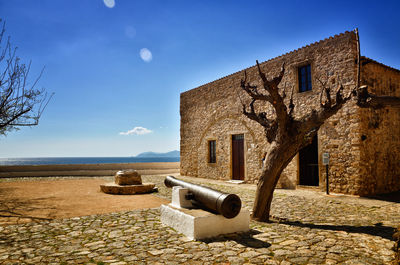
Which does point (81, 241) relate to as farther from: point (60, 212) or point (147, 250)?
point (60, 212)

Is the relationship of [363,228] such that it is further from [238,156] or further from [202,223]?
[238,156]

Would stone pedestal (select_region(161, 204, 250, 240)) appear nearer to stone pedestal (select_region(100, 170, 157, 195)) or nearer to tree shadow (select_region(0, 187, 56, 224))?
tree shadow (select_region(0, 187, 56, 224))

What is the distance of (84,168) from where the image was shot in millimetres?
18875

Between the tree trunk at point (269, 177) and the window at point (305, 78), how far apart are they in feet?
19.2

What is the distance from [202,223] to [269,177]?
2.11 meters

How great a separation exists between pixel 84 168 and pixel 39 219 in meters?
13.8

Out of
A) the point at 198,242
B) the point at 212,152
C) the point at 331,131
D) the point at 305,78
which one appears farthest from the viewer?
the point at 212,152

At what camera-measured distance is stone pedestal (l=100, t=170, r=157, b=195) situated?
32.5ft

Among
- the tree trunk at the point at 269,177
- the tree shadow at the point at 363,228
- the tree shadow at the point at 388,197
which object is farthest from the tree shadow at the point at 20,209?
the tree shadow at the point at 388,197

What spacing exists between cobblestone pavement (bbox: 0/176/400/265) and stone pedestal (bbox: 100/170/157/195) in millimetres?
3600

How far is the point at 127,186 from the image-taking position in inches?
394

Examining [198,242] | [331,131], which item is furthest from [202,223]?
[331,131]

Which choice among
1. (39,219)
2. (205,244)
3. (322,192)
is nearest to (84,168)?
A: (39,219)

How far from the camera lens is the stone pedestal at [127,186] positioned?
32.5 ft
